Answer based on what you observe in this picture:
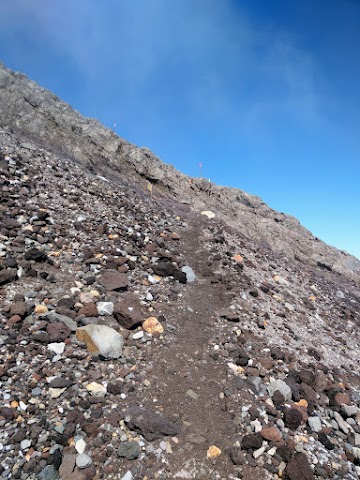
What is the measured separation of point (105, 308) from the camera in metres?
8.56

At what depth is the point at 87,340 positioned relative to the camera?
7375mm

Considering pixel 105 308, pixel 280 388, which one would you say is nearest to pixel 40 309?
pixel 105 308

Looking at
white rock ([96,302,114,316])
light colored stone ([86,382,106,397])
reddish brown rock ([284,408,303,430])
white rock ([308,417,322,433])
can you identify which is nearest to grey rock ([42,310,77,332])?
white rock ([96,302,114,316])

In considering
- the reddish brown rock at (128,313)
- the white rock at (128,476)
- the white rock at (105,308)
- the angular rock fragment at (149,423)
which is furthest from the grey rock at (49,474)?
the white rock at (105,308)

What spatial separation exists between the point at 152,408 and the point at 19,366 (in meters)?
2.81

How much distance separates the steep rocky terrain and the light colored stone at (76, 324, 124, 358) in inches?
1.3

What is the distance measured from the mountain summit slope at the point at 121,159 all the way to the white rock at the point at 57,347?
14990 millimetres

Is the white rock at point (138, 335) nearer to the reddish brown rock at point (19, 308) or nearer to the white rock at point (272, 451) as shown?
the reddish brown rock at point (19, 308)

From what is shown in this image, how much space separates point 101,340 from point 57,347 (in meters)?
0.96

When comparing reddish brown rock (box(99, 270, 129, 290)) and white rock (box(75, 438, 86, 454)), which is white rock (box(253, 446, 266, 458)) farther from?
reddish brown rock (box(99, 270, 129, 290))

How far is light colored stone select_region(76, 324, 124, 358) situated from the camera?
729 centimetres

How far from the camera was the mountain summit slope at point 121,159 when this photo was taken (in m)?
21.3

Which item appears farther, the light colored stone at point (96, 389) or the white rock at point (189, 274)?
the white rock at point (189, 274)

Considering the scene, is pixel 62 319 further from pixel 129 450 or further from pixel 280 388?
pixel 280 388
